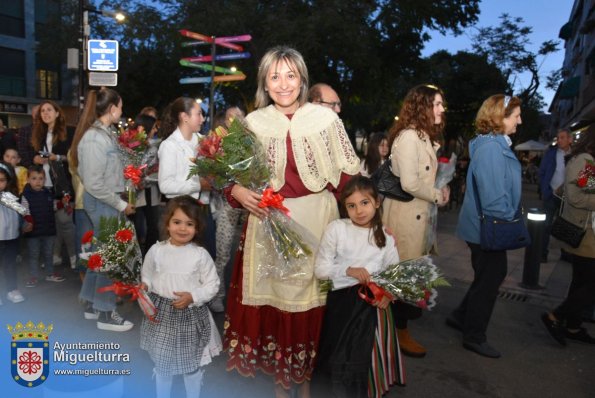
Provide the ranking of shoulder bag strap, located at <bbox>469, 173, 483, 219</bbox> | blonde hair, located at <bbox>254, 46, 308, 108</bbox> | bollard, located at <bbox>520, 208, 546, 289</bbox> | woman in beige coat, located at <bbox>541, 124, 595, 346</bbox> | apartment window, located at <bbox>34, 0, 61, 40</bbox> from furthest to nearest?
1. apartment window, located at <bbox>34, 0, 61, 40</bbox>
2. bollard, located at <bbox>520, 208, 546, 289</bbox>
3. woman in beige coat, located at <bbox>541, 124, 595, 346</bbox>
4. shoulder bag strap, located at <bbox>469, 173, 483, 219</bbox>
5. blonde hair, located at <bbox>254, 46, 308, 108</bbox>

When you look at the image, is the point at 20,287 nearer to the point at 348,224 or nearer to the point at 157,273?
the point at 157,273

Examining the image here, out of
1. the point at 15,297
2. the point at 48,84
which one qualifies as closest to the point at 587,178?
the point at 15,297

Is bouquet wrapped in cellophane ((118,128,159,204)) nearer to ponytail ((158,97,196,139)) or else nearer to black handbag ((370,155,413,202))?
ponytail ((158,97,196,139))

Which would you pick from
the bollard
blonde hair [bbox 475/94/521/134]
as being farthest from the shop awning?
blonde hair [bbox 475/94/521/134]

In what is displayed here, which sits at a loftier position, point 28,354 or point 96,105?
point 96,105

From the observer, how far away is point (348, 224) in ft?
9.53

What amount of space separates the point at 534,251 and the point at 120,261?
5.04 meters

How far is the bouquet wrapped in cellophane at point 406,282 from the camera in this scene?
8.86 feet

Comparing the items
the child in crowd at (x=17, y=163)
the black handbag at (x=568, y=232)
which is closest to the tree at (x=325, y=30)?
the child in crowd at (x=17, y=163)

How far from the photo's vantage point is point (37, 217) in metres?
5.54

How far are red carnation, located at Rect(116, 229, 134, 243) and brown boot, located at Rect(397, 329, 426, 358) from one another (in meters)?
2.41

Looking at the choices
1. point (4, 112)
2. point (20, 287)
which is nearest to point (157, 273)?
point (20, 287)

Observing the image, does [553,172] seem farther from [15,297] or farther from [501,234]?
[15,297]

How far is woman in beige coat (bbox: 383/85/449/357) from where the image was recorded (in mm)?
3656
